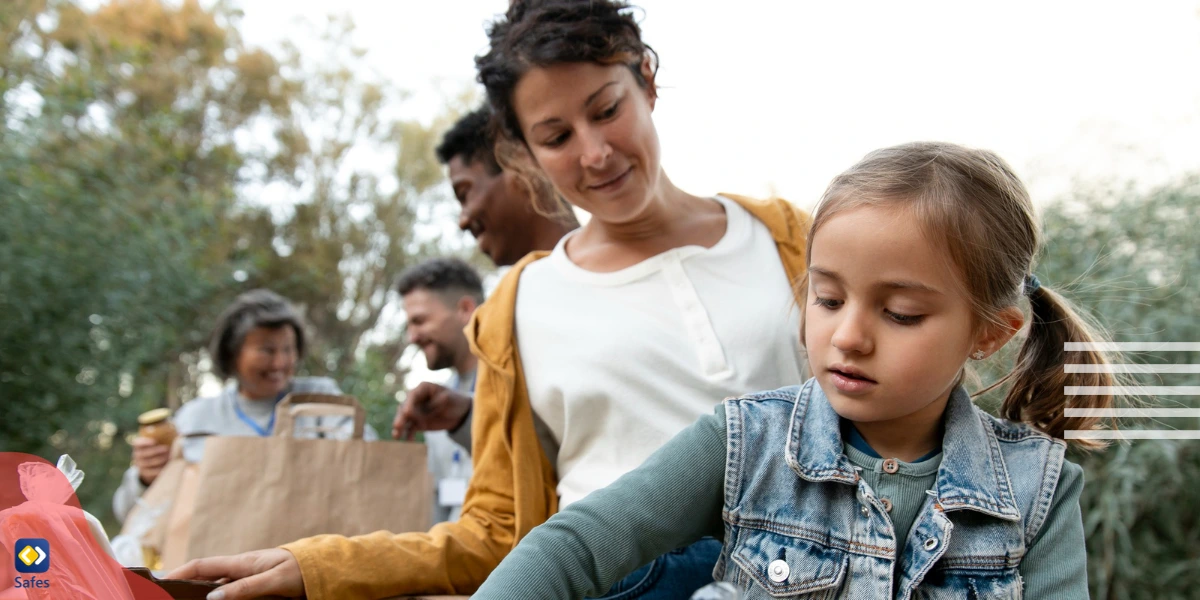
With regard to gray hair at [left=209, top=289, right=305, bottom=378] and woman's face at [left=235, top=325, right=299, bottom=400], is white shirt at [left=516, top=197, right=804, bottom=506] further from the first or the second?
gray hair at [left=209, top=289, right=305, bottom=378]

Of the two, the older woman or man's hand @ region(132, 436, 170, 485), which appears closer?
man's hand @ region(132, 436, 170, 485)

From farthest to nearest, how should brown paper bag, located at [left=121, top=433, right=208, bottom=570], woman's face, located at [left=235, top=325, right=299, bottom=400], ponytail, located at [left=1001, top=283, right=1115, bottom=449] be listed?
woman's face, located at [left=235, top=325, right=299, bottom=400]
brown paper bag, located at [left=121, top=433, right=208, bottom=570]
ponytail, located at [left=1001, top=283, right=1115, bottom=449]

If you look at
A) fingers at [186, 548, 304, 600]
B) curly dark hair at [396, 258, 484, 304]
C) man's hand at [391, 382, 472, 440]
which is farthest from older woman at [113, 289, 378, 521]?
fingers at [186, 548, 304, 600]

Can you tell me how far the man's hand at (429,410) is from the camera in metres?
2.27

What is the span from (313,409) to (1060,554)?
1.73m

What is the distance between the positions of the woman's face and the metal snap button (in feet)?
10.3

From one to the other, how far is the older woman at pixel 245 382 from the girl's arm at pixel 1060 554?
2.94 m

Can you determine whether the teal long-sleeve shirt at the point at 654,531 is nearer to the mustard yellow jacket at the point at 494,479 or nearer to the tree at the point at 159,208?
the mustard yellow jacket at the point at 494,479

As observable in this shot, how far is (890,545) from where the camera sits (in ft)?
3.93

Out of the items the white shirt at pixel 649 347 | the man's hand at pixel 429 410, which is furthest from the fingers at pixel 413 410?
the white shirt at pixel 649 347

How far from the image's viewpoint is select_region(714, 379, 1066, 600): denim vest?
1.19 meters

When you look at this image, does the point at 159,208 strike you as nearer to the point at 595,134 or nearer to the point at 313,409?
the point at 313,409

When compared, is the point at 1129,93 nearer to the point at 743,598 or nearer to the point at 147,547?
the point at 743,598

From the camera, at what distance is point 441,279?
3.96 metres
